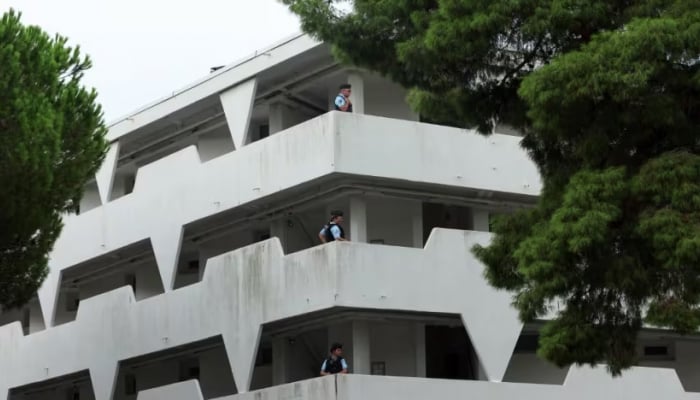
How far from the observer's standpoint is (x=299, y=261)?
98.0 feet

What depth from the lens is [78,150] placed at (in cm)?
2670

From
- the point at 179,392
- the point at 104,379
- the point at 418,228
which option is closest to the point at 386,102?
the point at 418,228

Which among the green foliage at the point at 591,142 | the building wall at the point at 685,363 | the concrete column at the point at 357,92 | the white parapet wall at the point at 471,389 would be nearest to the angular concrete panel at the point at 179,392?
the white parapet wall at the point at 471,389

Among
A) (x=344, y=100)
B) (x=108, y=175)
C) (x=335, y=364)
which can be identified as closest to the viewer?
(x=335, y=364)

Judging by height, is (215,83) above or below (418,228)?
above

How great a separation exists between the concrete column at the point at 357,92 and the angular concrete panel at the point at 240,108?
6.97 feet

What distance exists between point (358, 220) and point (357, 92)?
2942mm

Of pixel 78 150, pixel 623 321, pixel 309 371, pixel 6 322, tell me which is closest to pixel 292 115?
pixel 309 371

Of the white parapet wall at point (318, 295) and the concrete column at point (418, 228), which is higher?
the concrete column at point (418, 228)

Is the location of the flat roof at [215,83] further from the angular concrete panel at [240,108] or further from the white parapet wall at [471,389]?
the white parapet wall at [471,389]

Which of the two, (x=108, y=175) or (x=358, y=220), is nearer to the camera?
(x=358, y=220)

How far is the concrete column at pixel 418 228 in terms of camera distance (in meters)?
31.8

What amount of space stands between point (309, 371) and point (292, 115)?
5.62 meters

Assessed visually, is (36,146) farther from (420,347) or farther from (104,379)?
(104,379)
